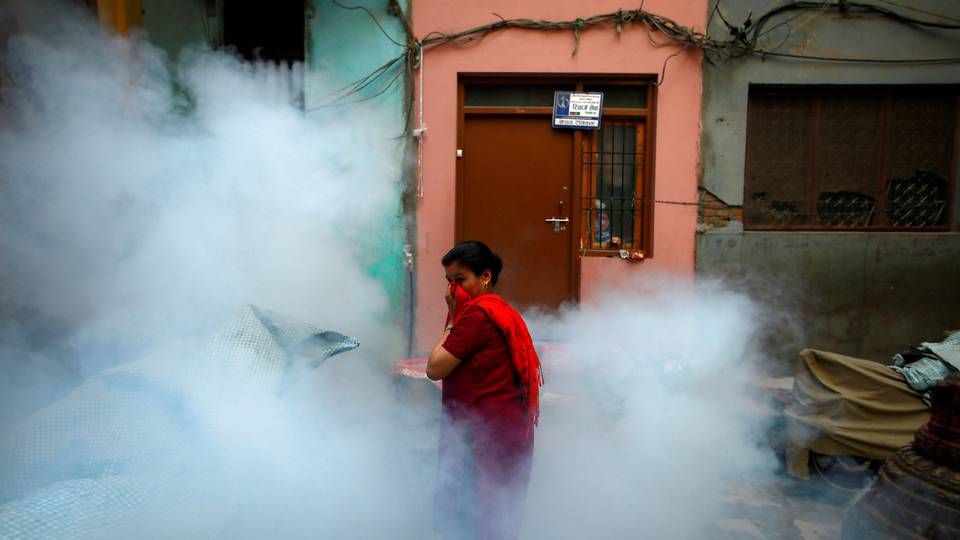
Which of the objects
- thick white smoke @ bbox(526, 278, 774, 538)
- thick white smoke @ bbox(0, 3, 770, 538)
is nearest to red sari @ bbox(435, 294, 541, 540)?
thick white smoke @ bbox(0, 3, 770, 538)

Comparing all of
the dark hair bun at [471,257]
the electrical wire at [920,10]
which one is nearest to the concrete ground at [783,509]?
the dark hair bun at [471,257]

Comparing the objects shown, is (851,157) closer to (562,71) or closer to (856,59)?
(856,59)

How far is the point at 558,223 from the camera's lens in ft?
19.8

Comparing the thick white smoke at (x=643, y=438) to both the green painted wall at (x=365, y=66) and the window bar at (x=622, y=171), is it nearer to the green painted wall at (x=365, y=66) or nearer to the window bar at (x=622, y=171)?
the window bar at (x=622, y=171)

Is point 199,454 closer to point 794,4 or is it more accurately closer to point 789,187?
point 789,187

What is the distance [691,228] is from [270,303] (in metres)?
3.96

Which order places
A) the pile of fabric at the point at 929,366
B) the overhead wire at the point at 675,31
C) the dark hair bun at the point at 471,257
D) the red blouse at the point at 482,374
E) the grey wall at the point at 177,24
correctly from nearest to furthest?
the red blouse at the point at 482,374 → the dark hair bun at the point at 471,257 → the pile of fabric at the point at 929,366 → the grey wall at the point at 177,24 → the overhead wire at the point at 675,31

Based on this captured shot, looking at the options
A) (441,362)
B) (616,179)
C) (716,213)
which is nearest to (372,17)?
(616,179)

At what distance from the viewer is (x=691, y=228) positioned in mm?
5902

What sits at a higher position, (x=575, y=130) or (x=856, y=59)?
(x=856, y=59)

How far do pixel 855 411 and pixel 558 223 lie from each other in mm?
3034

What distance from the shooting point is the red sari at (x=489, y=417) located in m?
2.31

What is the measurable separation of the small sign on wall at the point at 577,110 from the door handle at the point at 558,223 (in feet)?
2.91

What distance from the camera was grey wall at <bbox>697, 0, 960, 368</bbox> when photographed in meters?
5.79
